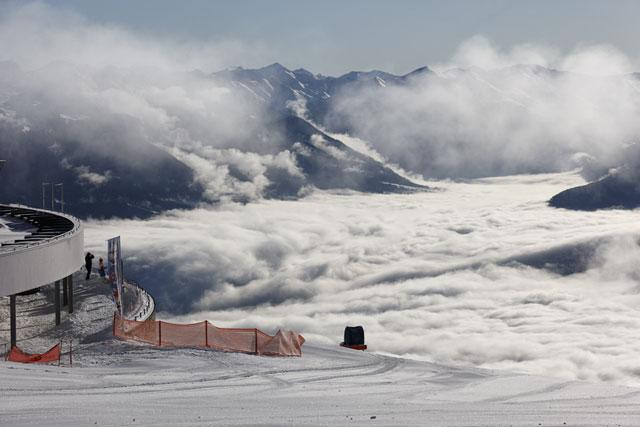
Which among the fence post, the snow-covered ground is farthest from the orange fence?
the snow-covered ground

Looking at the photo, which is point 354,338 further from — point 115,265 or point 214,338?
point 115,265

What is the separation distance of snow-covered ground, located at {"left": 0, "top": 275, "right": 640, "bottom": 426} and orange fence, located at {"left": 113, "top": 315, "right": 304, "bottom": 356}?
1121 mm

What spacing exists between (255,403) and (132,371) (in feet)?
25.7

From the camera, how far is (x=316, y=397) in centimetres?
2544

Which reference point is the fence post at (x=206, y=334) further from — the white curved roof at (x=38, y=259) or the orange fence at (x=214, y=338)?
the white curved roof at (x=38, y=259)

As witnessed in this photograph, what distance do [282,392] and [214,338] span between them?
11.3 meters

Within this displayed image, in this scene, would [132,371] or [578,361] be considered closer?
[132,371]

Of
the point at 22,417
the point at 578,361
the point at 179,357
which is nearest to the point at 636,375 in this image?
the point at 578,361

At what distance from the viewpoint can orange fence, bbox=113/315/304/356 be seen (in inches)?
1415

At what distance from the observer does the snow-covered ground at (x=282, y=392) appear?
70.8 feet

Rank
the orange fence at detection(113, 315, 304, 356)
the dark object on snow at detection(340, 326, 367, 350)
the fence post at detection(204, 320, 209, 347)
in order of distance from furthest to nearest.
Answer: the dark object on snow at detection(340, 326, 367, 350) < the fence post at detection(204, 320, 209, 347) < the orange fence at detection(113, 315, 304, 356)

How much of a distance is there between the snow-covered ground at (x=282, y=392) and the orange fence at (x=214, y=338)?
→ 1.12 m

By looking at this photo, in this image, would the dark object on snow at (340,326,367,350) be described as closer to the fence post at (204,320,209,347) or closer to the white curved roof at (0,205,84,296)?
the fence post at (204,320,209,347)

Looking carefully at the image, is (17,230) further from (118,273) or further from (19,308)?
(118,273)
